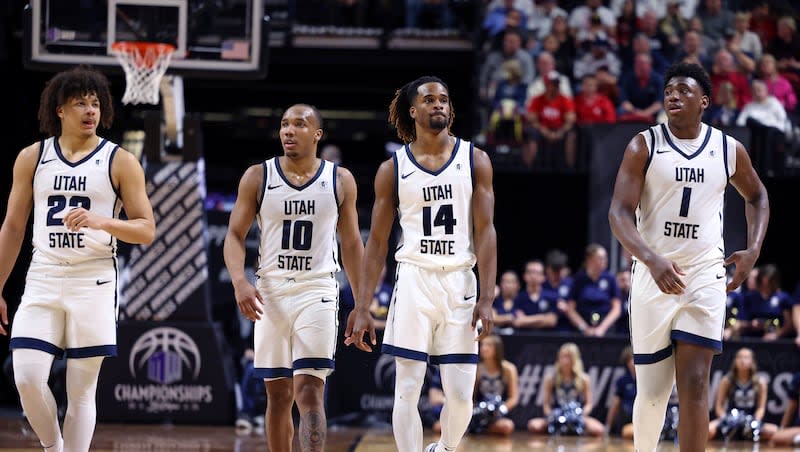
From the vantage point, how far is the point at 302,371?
22.3 ft

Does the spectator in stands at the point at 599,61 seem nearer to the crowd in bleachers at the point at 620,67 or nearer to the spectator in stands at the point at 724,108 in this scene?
the crowd in bleachers at the point at 620,67

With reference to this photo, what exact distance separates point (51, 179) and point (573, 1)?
11.0 metres

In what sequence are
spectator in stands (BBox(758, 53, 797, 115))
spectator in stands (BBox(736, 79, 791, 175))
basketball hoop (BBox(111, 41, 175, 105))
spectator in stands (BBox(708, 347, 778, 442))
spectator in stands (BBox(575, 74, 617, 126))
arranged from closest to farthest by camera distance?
1. basketball hoop (BBox(111, 41, 175, 105))
2. spectator in stands (BBox(708, 347, 778, 442))
3. spectator in stands (BBox(736, 79, 791, 175))
4. spectator in stands (BBox(575, 74, 617, 126))
5. spectator in stands (BBox(758, 53, 797, 115))

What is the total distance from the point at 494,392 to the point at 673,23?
21.0ft

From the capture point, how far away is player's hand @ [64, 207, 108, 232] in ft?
20.2

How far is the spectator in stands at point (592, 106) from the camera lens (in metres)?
14.5

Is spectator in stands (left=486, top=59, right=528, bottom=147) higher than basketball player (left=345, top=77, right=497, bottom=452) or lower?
higher

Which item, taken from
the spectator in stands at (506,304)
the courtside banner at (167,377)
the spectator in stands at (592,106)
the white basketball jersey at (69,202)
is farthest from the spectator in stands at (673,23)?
the white basketball jersey at (69,202)

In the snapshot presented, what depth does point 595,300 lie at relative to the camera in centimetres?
1234

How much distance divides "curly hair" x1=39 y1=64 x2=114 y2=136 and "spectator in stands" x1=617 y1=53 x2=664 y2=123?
8.84 m

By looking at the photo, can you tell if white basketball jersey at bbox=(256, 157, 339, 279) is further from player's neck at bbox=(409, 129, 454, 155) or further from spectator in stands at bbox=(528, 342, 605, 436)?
spectator in stands at bbox=(528, 342, 605, 436)

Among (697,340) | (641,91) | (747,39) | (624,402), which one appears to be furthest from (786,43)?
(697,340)

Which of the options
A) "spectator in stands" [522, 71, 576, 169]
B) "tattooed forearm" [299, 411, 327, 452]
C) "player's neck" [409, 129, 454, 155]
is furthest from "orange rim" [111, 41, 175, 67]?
"tattooed forearm" [299, 411, 327, 452]

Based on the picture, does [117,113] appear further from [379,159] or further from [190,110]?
[379,159]
